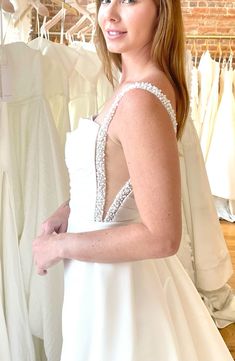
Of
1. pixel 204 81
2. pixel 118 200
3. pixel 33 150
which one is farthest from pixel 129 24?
pixel 204 81

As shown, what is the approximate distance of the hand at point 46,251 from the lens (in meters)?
0.74

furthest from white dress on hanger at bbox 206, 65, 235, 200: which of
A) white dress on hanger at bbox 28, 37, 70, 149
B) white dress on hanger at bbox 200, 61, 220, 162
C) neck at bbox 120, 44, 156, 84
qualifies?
neck at bbox 120, 44, 156, 84

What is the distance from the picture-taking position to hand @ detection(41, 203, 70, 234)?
34.2 inches

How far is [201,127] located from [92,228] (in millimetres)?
3051

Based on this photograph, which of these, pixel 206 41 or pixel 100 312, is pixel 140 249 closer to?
pixel 100 312

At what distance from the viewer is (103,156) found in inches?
28.4

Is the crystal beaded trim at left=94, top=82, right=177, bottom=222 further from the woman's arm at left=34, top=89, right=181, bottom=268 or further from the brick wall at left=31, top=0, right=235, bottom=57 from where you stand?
the brick wall at left=31, top=0, right=235, bottom=57

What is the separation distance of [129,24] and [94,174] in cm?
24

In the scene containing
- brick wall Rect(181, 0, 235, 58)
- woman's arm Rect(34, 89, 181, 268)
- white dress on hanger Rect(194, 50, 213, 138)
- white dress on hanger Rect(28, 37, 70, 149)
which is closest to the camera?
woman's arm Rect(34, 89, 181, 268)

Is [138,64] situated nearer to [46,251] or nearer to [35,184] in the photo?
[46,251]

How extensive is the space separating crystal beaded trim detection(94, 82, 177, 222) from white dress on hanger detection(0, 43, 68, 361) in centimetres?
38

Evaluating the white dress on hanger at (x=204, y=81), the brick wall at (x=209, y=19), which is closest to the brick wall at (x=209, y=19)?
the brick wall at (x=209, y=19)

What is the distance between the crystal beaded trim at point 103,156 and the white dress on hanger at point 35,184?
0.38 meters

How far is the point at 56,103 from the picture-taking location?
47.8 inches
